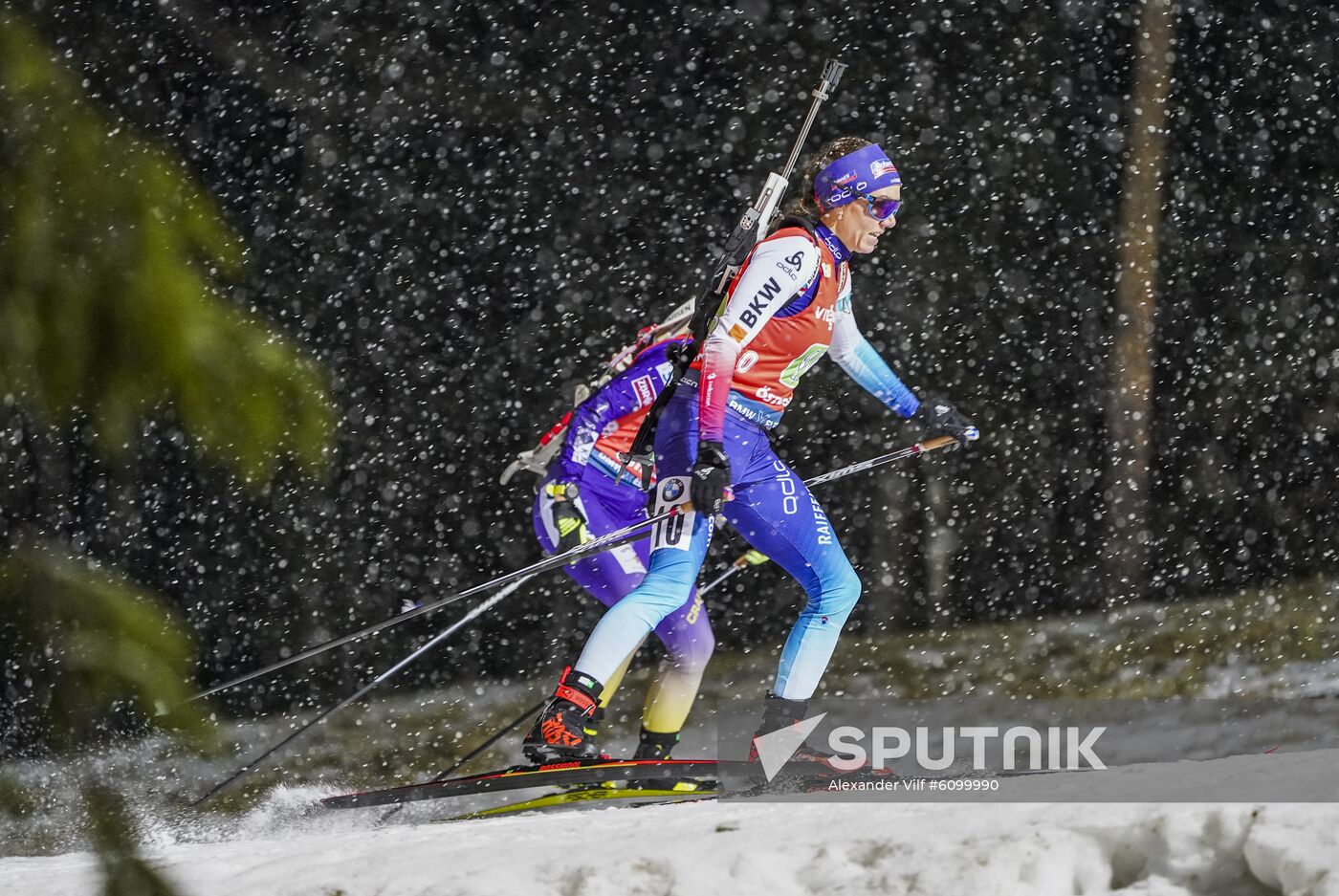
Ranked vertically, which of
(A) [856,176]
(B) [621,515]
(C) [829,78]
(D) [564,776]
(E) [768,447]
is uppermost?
(C) [829,78]

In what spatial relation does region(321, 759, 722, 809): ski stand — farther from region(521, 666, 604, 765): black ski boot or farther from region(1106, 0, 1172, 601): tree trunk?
region(1106, 0, 1172, 601): tree trunk

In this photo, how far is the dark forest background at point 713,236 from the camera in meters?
14.4

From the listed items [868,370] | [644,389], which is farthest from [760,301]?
[644,389]

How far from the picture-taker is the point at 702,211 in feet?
47.9

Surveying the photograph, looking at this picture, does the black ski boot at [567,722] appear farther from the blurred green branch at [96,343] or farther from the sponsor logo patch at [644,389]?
the blurred green branch at [96,343]

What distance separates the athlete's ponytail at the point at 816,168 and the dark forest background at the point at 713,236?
9.36 m

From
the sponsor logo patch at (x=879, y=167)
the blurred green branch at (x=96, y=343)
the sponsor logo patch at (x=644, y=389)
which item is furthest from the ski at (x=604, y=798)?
the sponsor logo patch at (x=879, y=167)

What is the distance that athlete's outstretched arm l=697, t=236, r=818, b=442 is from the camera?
4.64 metres

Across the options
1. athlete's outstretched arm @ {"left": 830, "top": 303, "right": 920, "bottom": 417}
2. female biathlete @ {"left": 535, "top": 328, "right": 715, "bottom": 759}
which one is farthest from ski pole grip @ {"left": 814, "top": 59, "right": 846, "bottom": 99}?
female biathlete @ {"left": 535, "top": 328, "right": 715, "bottom": 759}

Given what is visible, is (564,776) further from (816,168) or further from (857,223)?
(816,168)

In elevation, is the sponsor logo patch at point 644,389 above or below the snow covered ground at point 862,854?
above

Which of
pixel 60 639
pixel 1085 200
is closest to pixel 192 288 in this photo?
pixel 60 639

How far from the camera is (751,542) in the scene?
4867 mm

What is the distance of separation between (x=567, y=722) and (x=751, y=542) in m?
0.94
